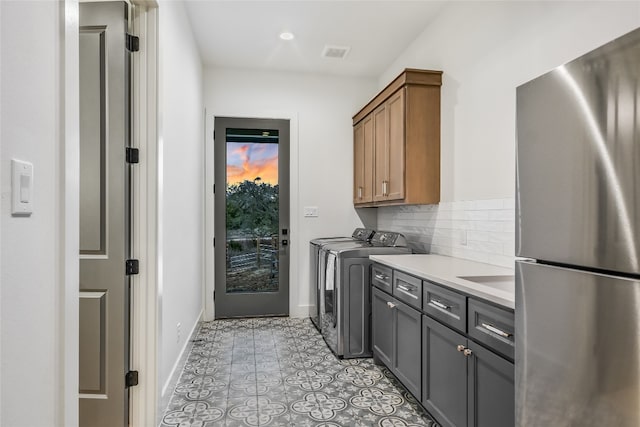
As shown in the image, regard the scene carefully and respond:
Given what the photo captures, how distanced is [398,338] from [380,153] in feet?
5.98

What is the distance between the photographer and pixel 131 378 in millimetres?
2074

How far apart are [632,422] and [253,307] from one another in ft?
13.1

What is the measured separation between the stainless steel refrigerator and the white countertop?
1.49 feet

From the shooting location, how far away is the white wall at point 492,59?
6.16 ft

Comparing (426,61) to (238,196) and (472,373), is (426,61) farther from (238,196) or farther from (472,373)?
(472,373)

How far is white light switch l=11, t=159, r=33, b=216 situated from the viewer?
0.86m

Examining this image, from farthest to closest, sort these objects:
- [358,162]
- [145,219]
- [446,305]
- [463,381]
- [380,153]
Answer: [358,162] < [380,153] < [145,219] < [446,305] < [463,381]

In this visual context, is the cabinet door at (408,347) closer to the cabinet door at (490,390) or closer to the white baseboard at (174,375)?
the cabinet door at (490,390)

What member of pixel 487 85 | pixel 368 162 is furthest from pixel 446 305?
pixel 368 162

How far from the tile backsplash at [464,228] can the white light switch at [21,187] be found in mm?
2299

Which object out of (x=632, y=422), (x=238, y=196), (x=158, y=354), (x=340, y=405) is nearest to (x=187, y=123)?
(x=238, y=196)

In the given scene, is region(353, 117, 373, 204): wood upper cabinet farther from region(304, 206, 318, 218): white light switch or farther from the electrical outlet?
the electrical outlet

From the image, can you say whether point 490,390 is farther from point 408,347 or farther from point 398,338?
point 398,338

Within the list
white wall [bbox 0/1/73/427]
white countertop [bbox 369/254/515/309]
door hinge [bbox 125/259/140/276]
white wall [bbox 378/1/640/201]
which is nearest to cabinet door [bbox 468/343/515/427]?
white countertop [bbox 369/254/515/309]
